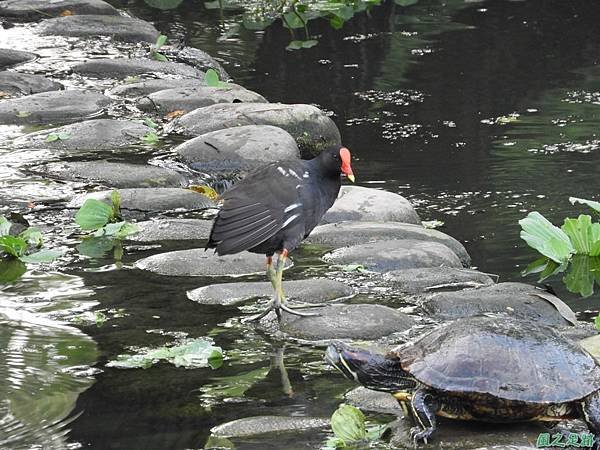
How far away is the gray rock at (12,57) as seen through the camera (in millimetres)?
12031

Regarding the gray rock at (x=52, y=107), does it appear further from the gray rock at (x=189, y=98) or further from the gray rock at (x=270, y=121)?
the gray rock at (x=270, y=121)

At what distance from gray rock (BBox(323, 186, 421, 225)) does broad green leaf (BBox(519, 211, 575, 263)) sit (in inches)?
38.2

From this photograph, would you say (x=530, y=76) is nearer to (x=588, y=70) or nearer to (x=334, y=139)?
(x=588, y=70)

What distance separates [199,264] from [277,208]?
0.95m

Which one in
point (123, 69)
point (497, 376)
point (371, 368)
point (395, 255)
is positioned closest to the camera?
point (497, 376)

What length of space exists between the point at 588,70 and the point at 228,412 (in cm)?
888

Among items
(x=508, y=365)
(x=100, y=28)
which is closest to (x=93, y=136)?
(x=100, y=28)

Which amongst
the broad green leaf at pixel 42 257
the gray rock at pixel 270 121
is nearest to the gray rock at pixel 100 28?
the gray rock at pixel 270 121

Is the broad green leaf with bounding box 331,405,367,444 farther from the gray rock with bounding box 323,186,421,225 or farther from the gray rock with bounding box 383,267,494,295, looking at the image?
the gray rock with bounding box 323,186,421,225

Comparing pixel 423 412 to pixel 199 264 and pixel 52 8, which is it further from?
pixel 52 8

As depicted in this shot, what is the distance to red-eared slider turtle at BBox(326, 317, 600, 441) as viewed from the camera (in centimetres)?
421

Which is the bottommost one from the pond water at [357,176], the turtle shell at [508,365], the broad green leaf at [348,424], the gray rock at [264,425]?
the pond water at [357,176]

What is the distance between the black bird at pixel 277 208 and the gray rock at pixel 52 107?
4354 mm

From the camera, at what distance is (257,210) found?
5.80m
